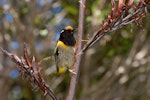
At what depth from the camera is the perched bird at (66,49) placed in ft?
5.19

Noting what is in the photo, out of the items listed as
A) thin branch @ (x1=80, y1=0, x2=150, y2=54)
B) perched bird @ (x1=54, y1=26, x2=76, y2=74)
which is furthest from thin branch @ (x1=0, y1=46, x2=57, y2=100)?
perched bird @ (x1=54, y1=26, x2=76, y2=74)

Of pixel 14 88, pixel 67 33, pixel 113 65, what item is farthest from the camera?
pixel 14 88

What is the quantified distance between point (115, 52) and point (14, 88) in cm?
160

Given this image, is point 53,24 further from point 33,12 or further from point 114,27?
point 114,27

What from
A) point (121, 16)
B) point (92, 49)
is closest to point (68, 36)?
point (121, 16)

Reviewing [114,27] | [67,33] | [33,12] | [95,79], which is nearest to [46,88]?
[114,27]

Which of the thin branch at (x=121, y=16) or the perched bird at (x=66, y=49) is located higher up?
the perched bird at (x=66, y=49)

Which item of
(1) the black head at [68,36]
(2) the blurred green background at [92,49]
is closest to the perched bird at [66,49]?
(1) the black head at [68,36]

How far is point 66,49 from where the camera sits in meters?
1.65

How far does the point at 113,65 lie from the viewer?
4082 millimetres

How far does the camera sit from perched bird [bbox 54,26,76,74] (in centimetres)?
158

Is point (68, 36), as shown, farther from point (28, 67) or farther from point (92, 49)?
point (92, 49)

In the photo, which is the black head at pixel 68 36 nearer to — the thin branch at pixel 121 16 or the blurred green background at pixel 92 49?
the thin branch at pixel 121 16

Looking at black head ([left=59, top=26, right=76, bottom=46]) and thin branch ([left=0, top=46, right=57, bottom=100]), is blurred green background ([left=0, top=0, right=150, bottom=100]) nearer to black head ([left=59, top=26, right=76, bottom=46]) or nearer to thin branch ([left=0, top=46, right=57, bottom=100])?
black head ([left=59, top=26, right=76, bottom=46])
